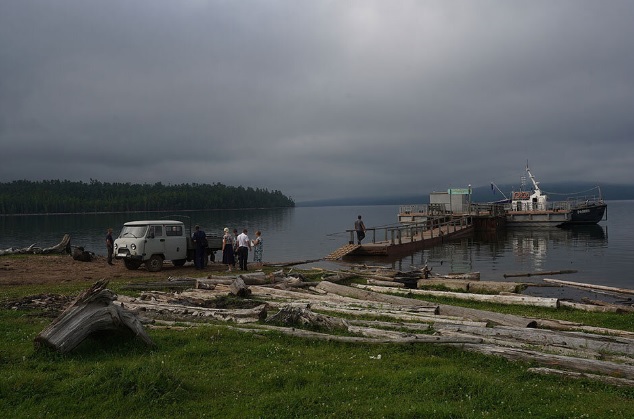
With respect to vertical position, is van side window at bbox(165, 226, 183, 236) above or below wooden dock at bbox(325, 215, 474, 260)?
above

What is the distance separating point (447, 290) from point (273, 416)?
15516 mm

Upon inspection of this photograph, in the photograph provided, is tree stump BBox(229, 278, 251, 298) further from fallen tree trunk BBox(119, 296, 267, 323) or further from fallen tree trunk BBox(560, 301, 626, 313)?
fallen tree trunk BBox(560, 301, 626, 313)

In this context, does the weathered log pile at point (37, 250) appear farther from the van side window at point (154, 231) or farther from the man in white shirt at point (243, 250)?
the man in white shirt at point (243, 250)

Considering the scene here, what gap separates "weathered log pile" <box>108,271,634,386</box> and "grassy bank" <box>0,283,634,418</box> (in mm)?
442

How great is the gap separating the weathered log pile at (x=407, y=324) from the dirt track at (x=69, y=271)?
7963 mm

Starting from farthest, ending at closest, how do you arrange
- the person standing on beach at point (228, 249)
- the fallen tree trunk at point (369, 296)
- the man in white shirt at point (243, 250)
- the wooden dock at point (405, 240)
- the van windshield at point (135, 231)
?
1. the wooden dock at point (405, 240)
2. the person standing on beach at point (228, 249)
3. the man in white shirt at point (243, 250)
4. the van windshield at point (135, 231)
5. the fallen tree trunk at point (369, 296)

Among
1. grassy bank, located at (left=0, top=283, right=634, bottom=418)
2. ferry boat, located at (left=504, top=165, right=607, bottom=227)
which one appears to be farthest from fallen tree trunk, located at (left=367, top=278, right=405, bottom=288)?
ferry boat, located at (left=504, top=165, right=607, bottom=227)

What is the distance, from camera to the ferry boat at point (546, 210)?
74.1 meters

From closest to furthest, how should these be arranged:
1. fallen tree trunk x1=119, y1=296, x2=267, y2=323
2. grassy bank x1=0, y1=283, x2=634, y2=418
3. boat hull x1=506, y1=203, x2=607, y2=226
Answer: grassy bank x1=0, y1=283, x2=634, y2=418
fallen tree trunk x1=119, y1=296, x2=267, y2=323
boat hull x1=506, y1=203, x2=607, y2=226

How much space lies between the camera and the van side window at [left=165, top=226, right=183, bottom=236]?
86.2ft

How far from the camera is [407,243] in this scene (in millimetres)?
45031

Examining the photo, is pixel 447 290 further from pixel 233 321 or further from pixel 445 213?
pixel 445 213

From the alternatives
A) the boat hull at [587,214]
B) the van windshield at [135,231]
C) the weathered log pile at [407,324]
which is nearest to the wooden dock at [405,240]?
the van windshield at [135,231]

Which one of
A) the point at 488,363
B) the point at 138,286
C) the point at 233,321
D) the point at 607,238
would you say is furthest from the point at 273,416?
the point at 607,238
